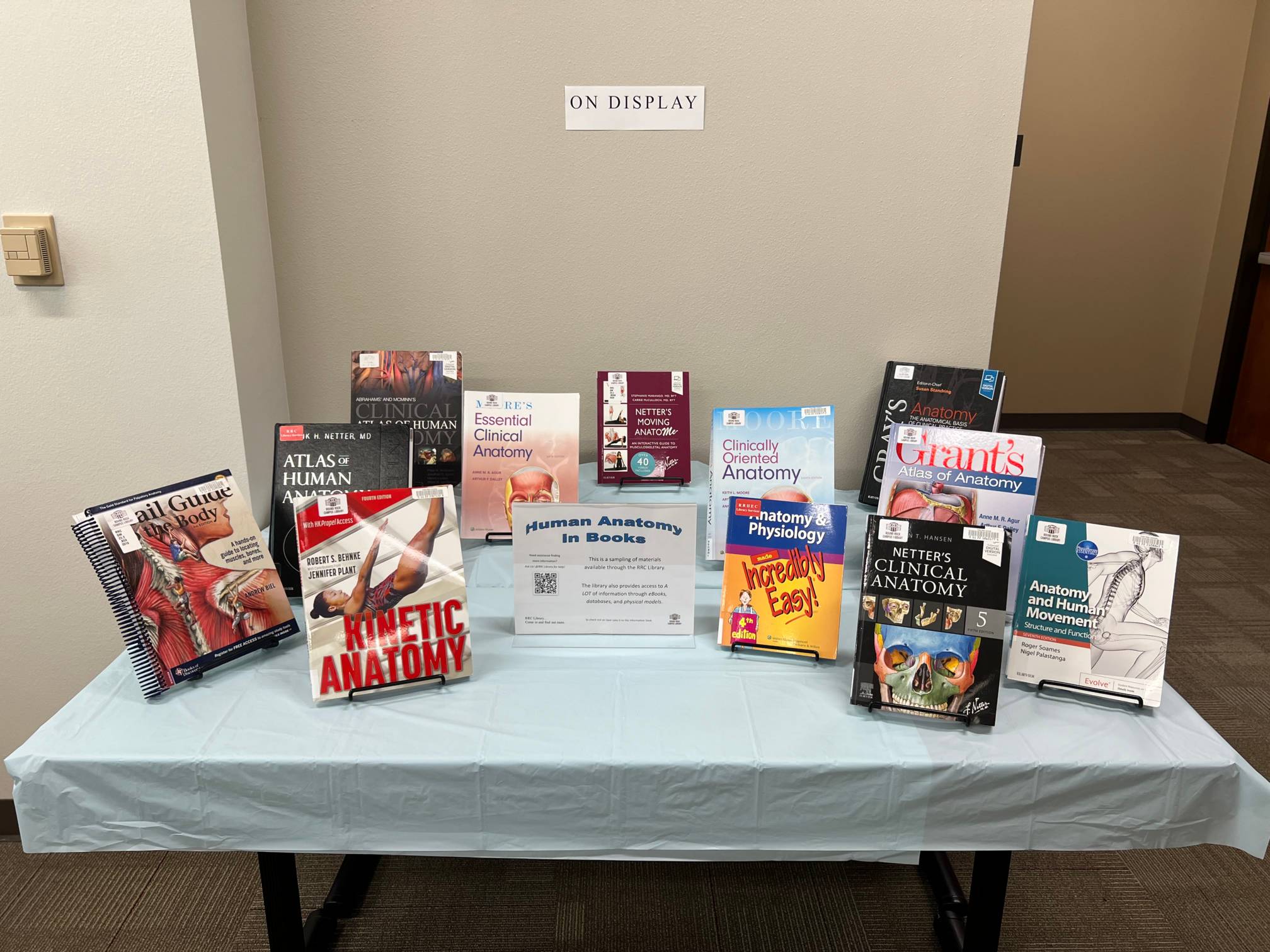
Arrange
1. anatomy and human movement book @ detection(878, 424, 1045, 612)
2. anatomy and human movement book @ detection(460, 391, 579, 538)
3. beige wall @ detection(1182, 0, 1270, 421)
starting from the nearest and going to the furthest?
anatomy and human movement book @ detection(878, 424, 1045, 612) < anatomy and human movement book @ detection(460, 391, 579, 538) < beige wall @ detection(1182, 0, 1270, 421)

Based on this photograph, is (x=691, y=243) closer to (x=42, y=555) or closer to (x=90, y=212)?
(x=90, y=212)

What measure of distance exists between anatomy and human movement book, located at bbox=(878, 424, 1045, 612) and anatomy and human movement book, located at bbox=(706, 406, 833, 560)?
156 mm

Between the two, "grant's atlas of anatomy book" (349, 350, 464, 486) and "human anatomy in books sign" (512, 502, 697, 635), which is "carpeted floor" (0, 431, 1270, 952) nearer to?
"human anatomy in books sign" (512, 502, 697, 635)

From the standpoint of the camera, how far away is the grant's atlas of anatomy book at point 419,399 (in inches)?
75.6

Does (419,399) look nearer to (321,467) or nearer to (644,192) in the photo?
(321,467)

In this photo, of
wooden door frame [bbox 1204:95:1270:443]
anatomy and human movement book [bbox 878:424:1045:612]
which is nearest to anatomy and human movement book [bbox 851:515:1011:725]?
anatomy and human movement book [bbox 878:424:1045:612]

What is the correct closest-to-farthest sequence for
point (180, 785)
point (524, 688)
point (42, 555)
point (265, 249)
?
point (180, 785) < point (524, 688) < point (42, 555) < point (265, 249)

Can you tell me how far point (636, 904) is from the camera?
183 centimetres

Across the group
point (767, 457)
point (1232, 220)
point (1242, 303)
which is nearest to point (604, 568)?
point (767, 457)

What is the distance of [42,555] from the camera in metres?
1.83

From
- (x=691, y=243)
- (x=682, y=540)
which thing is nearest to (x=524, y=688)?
(x=682, y=540)

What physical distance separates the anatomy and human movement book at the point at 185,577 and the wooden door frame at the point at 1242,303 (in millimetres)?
5356

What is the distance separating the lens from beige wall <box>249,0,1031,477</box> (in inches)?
74.5

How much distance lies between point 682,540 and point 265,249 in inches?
48.7
